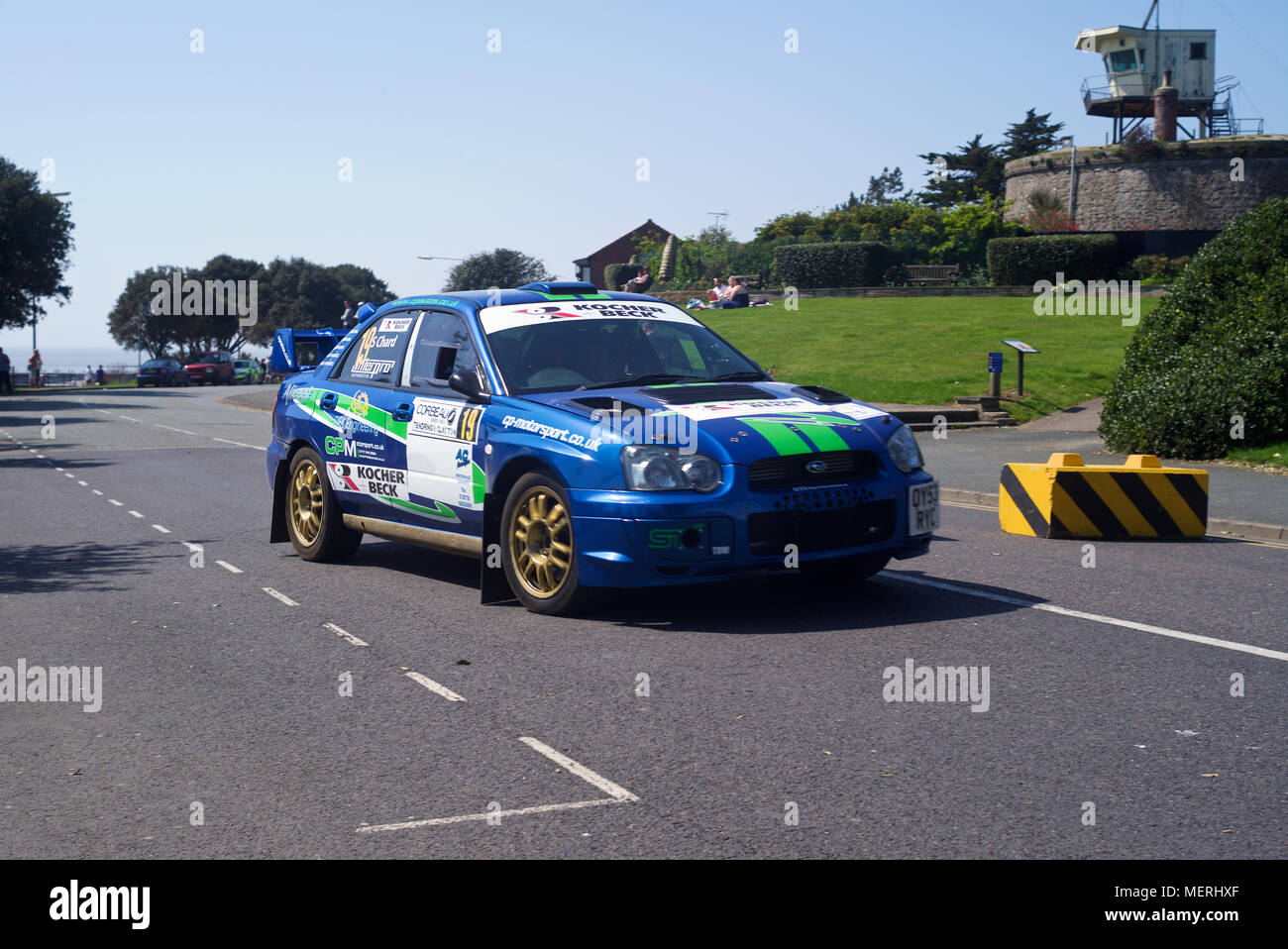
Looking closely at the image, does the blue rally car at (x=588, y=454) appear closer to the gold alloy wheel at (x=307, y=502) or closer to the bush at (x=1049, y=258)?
the gold alloy wheel at (x=307, y=502)

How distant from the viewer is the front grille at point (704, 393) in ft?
24.9

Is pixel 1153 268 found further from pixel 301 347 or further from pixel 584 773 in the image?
pixel 584 773

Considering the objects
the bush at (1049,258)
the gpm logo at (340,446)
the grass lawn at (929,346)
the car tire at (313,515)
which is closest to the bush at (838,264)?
the bush at (1049,258)

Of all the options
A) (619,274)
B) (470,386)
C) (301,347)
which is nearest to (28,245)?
(619,274)

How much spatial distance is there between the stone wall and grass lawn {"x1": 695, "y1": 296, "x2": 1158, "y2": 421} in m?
15.6

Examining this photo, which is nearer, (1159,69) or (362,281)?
(1159,69)

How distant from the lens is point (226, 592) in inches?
339

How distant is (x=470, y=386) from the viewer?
8.08 meters

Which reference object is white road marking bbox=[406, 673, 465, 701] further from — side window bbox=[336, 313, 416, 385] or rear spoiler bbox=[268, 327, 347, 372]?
rear spoiler bbox=[268, 327, 347, 372]

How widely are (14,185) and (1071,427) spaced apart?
52.1 meters

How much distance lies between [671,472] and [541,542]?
999 mm

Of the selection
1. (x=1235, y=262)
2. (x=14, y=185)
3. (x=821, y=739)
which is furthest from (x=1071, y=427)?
(x=14, y=185)

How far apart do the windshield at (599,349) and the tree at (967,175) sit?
269 ft
